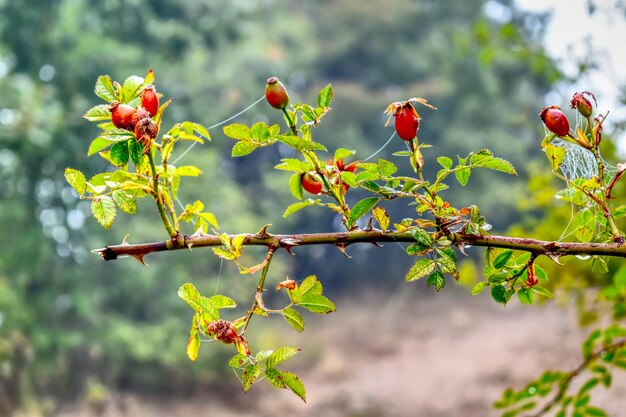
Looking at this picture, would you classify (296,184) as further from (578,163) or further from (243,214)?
(243,214)

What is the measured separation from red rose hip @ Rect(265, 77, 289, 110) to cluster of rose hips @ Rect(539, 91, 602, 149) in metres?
0.14

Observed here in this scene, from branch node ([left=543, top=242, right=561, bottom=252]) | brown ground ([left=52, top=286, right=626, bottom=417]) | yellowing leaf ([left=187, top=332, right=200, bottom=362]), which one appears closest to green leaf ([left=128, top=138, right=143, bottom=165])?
yellowing leaf ([left=187, top=332, right=200, bottom=362])

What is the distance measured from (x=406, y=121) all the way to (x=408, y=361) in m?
7.33

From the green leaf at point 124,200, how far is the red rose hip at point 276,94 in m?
0.10

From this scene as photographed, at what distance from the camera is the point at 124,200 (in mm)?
391

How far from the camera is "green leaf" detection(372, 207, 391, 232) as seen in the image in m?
0.38

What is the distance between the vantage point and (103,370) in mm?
6184

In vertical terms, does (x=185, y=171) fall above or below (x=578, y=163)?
below

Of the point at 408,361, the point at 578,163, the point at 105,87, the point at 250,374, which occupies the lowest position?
the point at 250,374

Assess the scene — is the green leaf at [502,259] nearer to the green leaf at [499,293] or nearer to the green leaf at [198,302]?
the green leaf at [499,293]

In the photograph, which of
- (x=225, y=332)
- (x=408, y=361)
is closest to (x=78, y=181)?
(x=225, y=332)

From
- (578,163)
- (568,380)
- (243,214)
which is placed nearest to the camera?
(578,163)

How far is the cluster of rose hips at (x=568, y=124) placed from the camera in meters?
0.36

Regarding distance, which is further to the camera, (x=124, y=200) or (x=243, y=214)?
(x=243, y=214)
